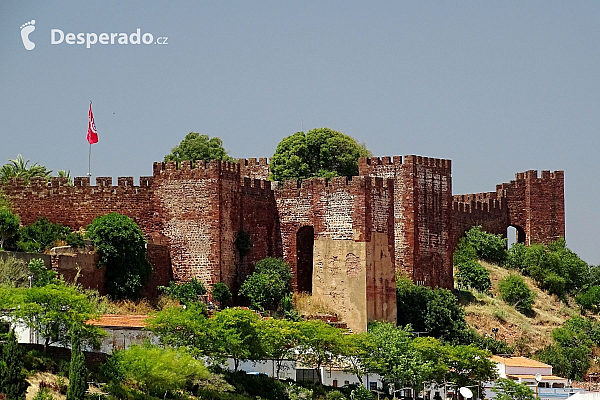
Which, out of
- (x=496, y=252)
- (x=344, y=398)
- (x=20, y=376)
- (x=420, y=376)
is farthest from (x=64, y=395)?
(x=496, y=252)

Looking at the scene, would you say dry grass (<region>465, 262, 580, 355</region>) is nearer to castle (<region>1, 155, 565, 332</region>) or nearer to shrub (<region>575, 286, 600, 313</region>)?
shrub (<region>575, 286, 600, 313</region>)

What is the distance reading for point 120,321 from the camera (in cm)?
6700

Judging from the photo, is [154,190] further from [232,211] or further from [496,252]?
[496,252]

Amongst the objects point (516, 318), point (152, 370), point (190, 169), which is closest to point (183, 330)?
point (152, 370)

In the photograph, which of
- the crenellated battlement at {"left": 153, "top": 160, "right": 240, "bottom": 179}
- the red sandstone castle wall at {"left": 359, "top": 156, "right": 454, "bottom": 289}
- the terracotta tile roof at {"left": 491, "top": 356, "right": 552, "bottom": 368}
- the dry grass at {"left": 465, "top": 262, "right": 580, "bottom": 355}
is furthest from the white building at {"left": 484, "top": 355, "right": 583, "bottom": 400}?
the crenellated battlement at {"left": 153, "top": 160, "right": 240, "bottom": 179}

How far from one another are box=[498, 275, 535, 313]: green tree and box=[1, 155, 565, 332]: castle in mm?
5310

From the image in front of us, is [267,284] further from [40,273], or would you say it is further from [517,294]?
[517,294]

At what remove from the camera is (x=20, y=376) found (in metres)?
56.7

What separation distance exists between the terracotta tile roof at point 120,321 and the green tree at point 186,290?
13.6 ft

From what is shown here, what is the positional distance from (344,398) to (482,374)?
8322mm

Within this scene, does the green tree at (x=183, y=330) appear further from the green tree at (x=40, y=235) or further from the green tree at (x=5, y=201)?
the green tree at (x=5, y=201)

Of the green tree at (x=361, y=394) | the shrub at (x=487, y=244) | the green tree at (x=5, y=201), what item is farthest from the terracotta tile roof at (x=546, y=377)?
the green tree at (x=5, y=201)

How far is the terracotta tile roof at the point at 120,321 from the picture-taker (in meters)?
65.7

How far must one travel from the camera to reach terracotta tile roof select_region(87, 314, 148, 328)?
65688mm
